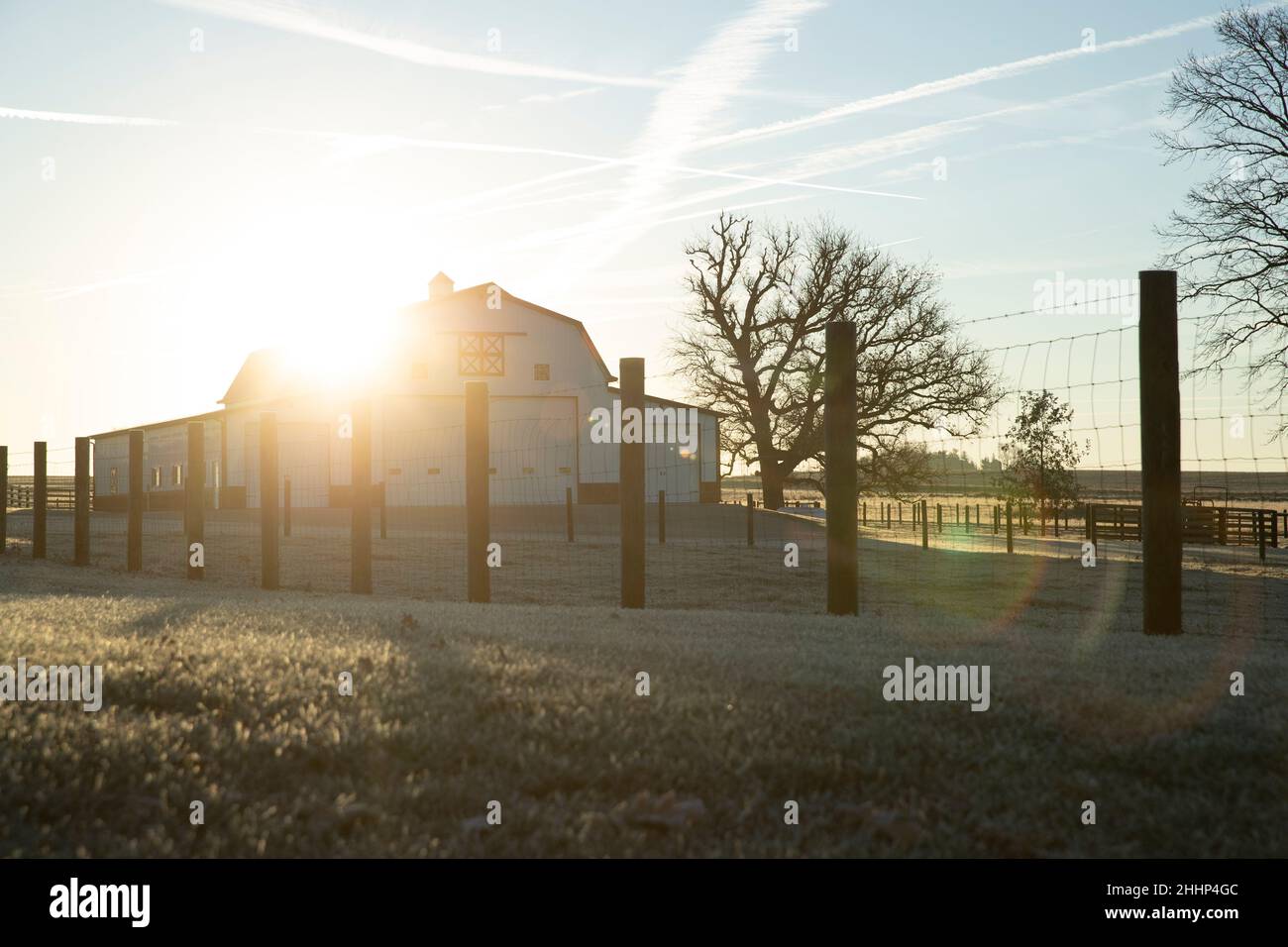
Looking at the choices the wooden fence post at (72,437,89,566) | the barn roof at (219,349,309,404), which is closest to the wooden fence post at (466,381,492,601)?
the wooden fence post at (72,437,89,566)

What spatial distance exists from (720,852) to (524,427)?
136ft

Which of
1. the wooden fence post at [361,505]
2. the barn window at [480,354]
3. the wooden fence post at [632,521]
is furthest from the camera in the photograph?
the barn window at [480,354]

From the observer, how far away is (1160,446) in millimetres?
7750

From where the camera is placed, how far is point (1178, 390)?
7.73 m

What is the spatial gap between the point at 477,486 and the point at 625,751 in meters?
6.85

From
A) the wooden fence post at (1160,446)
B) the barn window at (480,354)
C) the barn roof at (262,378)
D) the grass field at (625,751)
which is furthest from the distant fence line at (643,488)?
the barn roof at (262,378)

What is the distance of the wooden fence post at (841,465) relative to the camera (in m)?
8.80

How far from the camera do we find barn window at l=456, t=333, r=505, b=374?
44.8 m

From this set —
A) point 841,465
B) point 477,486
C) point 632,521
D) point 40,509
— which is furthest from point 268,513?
point 841,465

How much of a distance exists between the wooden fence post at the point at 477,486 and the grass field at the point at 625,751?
403 centimetres

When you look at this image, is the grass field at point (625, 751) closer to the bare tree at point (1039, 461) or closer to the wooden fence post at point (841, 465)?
the wooden fence post at point (841, 465)

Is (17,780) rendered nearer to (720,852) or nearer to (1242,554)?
(720,852)

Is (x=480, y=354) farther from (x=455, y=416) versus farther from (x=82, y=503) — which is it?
(x=82, y=503)
